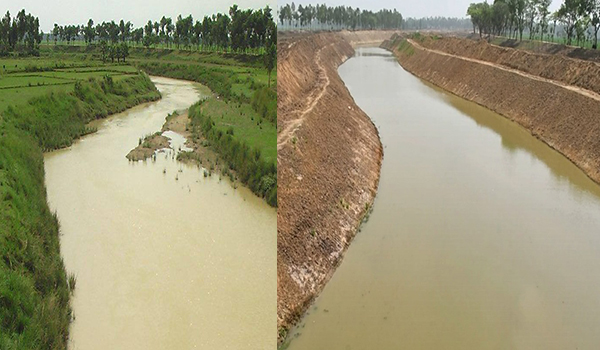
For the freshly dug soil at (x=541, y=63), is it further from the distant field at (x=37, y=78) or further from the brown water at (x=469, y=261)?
the distant field at (x=37, y=78)

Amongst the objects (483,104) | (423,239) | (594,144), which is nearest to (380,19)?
(483,104)

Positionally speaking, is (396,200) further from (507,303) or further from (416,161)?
(507,303)

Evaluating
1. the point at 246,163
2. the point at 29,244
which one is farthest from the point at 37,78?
the point at 29,244

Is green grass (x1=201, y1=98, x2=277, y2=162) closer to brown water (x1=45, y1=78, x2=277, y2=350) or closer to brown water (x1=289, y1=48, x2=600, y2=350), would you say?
brown water (x1=45, y1=78, x2=277, y2=350)

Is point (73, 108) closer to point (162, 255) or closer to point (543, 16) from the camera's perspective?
point (162, 255)

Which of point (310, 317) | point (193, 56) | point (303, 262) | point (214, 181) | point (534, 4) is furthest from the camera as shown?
point (193, 56)
